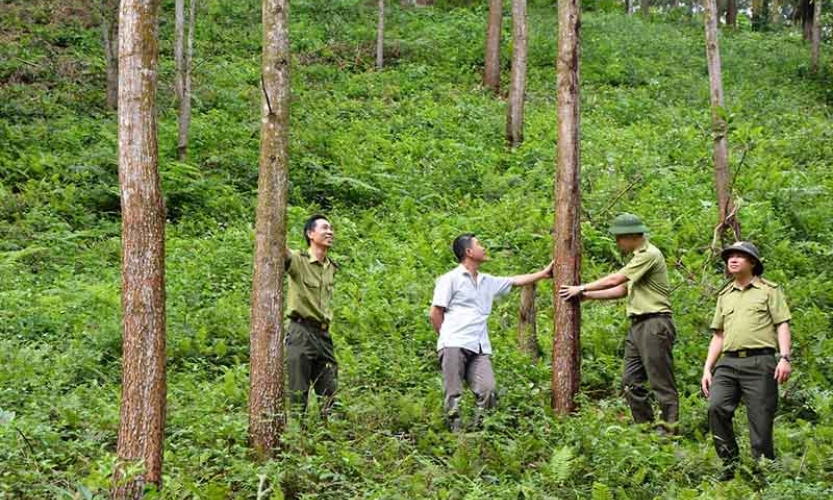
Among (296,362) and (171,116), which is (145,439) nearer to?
(296,362)

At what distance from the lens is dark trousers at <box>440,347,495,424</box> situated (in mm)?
8580

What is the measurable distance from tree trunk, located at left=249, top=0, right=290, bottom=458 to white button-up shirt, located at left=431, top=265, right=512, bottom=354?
1.65 meters

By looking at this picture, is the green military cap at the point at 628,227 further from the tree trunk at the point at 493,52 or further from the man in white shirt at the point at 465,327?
the tree trunk at the point at 493,52

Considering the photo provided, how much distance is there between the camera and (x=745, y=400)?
7.89 m

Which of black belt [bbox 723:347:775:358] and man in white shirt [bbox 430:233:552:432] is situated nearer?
black belt [bbox 723:347:775:358]

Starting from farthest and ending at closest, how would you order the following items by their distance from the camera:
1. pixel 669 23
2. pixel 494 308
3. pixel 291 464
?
1. pixel 669 23
2. pixel 494 308
3. pixel 291 464

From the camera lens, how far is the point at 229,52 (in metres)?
28.8

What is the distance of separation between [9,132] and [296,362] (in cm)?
1444

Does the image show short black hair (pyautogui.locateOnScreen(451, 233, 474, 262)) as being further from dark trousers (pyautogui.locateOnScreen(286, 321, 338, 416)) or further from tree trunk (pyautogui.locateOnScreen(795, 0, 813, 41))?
tree trunk (pyautogui.locateOnScreen(795, 0, 813, 41))

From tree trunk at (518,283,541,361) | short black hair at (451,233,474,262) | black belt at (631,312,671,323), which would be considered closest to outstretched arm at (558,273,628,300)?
black belt at (631,312,671,323)

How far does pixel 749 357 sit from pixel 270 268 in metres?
4.21

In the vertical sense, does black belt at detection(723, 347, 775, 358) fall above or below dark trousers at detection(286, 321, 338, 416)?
above

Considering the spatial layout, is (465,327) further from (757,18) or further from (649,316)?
(757,18)

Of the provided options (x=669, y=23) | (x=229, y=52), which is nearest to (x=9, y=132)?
(x=229, y=52)
